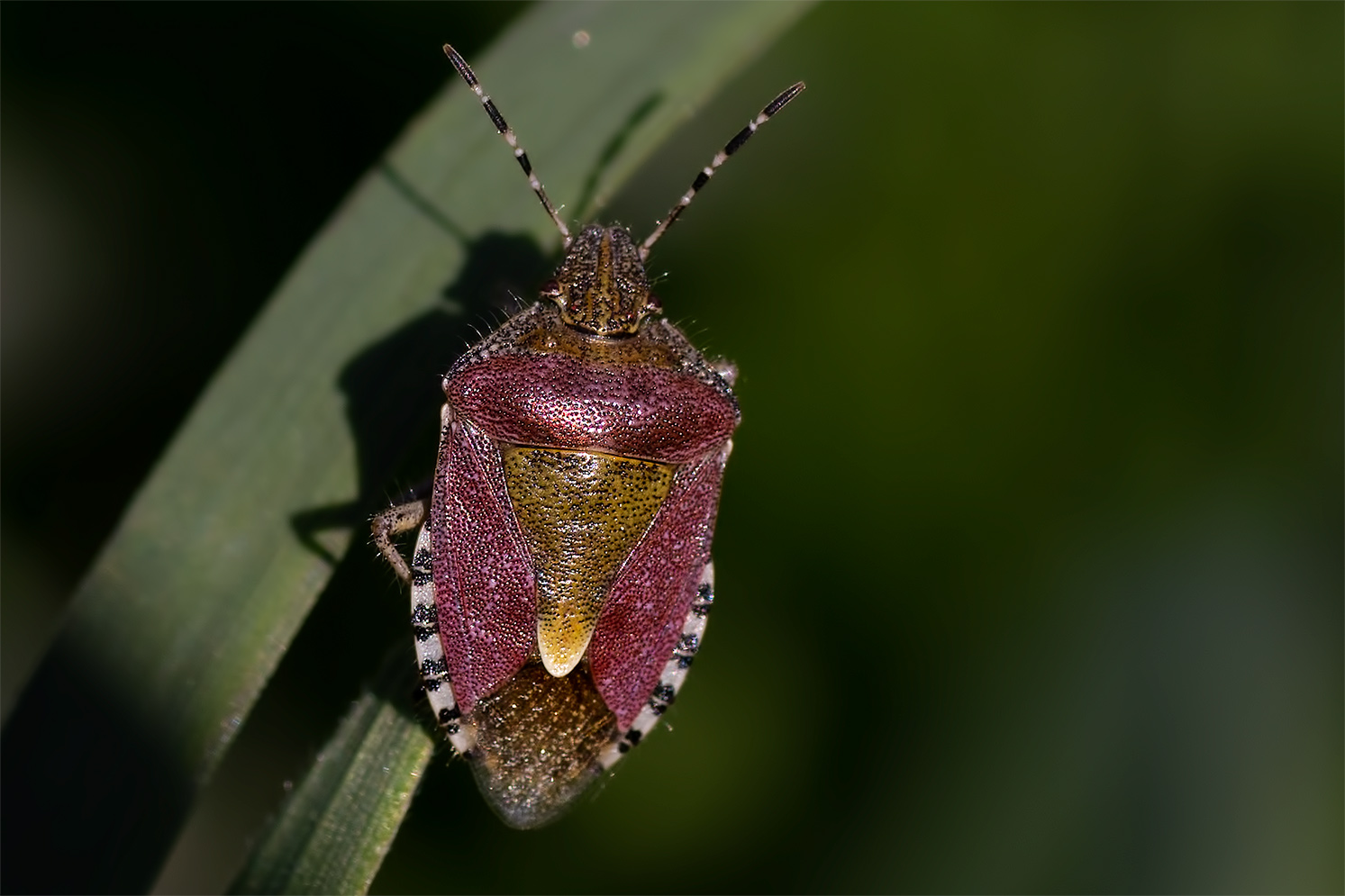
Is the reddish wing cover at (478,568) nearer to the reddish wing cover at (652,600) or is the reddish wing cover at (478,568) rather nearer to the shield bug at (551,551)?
the shield bug at (551,551)

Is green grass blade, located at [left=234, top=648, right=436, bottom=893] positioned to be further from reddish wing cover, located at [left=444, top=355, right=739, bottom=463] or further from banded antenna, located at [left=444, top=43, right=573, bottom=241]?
banded antenna, located at [left=444, top=43, right=573, bottom=241]

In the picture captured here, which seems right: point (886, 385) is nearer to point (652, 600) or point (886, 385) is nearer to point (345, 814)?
point (652, 600)

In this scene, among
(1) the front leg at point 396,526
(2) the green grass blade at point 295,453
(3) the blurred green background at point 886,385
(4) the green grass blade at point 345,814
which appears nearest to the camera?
(4) the green grass blade at point 345,814

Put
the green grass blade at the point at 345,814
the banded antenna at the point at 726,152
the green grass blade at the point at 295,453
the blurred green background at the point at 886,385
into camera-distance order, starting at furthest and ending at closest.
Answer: the blurred green background at the point at 886,385
the banded antenna at the point at 726,152
the green grass blade at the point at 295,453
the green grass blade at the point at 345,814

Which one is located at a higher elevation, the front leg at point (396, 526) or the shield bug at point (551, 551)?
the front leg at point (396, 526)

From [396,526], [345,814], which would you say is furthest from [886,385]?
[345,814]

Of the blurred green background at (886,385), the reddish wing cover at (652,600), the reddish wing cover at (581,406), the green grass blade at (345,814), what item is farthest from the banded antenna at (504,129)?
the green grass blade at (345,814)

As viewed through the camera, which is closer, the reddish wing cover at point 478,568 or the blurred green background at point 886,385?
the reddish wing cover at point 478,568

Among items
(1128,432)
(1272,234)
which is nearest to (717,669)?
(1128,432)
